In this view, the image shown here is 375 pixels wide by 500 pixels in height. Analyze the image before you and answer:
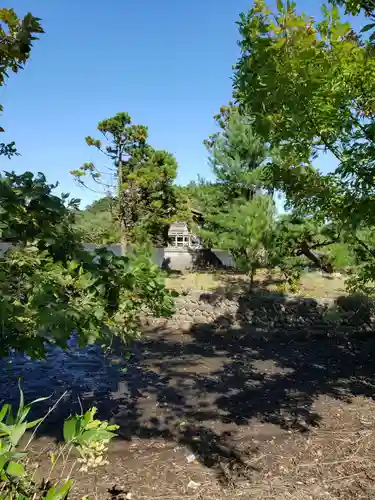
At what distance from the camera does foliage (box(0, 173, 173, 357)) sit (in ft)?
6.53

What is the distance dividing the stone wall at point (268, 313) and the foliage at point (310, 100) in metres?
9.74

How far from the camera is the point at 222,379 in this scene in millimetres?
8391

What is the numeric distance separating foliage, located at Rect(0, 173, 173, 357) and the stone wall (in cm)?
1153

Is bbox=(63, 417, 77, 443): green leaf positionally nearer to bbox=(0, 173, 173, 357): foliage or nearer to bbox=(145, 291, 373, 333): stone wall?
bbox=(0, 173, 173, 357): foliage

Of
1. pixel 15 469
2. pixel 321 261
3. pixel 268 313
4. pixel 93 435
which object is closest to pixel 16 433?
pixel 15 469

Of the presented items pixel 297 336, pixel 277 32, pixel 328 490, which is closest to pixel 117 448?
pixel 328 490

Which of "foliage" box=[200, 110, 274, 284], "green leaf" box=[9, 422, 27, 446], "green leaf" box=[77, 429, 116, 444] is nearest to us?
"green leaf" box=[9, 422, 27, 446]

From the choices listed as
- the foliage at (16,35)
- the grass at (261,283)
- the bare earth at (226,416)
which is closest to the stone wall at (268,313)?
the grass at (261,283)

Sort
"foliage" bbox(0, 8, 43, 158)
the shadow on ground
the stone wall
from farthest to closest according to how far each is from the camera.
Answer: the stone wall, the shadow on ground, "foliage" bbox(0, 8, 43, 158)

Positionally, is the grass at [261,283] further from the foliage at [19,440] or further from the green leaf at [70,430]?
the green leaf at [70,430]

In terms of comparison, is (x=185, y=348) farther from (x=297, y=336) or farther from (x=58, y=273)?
(x=58, y=273)

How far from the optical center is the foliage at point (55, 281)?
1991mm

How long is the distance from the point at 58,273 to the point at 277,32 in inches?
91.5

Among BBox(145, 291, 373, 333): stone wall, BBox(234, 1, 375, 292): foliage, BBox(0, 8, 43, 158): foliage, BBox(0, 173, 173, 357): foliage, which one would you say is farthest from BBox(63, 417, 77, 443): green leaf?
BBox(145, 291, 373, 333): stone wall
